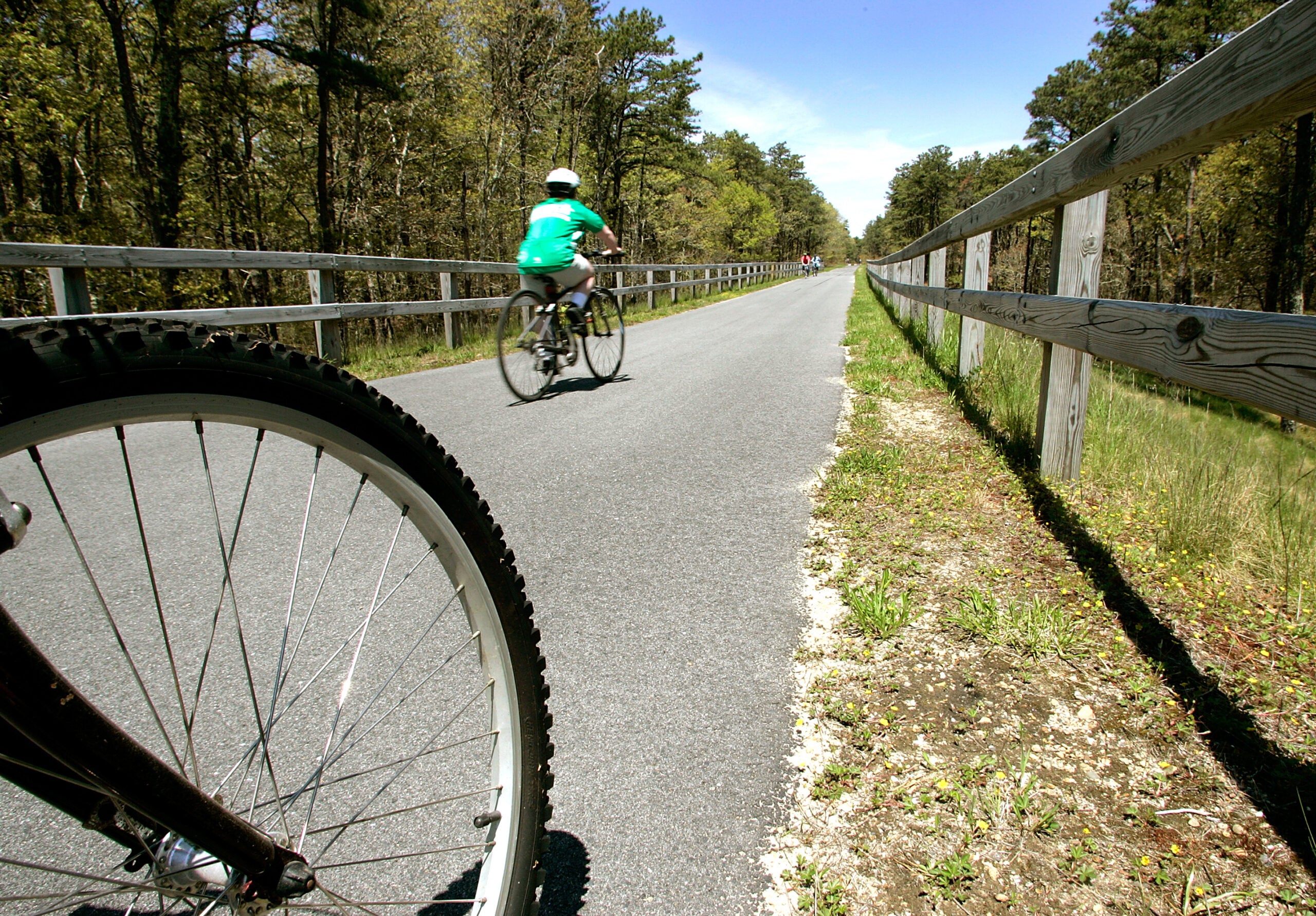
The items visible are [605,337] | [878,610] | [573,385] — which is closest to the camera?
[878,610]

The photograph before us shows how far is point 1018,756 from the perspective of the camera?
1.81 m

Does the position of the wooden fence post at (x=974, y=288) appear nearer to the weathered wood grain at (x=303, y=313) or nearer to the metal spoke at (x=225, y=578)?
the metal spoke at (x=225, y=578)

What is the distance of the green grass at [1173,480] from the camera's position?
2.80 m

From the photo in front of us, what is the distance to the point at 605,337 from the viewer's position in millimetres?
7570

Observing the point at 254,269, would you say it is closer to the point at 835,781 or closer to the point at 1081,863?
the point at 835,781

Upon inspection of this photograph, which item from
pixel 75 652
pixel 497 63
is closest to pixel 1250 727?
pixel 75 652

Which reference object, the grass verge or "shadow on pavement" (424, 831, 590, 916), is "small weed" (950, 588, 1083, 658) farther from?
"shadow on pavement" (424, 831, 590, 916)

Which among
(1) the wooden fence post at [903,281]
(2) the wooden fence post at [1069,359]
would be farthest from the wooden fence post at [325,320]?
(1) the wooden fence post at [903,281]

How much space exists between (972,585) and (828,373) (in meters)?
5.44

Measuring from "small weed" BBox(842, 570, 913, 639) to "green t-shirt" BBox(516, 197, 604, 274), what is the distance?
16.4 feet

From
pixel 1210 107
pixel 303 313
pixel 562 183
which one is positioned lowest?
pixel 303 313

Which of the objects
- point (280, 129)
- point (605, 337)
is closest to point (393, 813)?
point (605, 337)

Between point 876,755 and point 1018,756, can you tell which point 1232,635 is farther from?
point 876,755

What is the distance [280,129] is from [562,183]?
19004 mm
